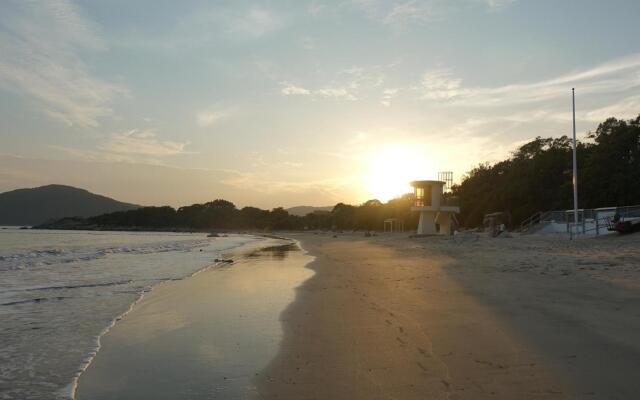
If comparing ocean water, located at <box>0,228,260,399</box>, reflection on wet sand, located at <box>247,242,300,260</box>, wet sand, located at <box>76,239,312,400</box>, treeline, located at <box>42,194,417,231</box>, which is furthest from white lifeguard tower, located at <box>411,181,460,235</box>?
treeline, located at <box>42,194,417,231</box>

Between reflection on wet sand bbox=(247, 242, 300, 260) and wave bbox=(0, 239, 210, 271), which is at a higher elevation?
reflection on wet sand bbox=(247, 242, 300, 260)

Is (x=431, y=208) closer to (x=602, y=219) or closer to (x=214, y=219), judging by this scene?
(x=602, y=219)

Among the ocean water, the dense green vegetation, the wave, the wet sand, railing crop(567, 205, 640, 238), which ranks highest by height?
the dense green vegetation

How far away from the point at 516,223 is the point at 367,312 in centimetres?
4835

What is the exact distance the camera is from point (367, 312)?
26.2ft

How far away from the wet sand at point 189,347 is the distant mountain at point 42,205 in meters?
191

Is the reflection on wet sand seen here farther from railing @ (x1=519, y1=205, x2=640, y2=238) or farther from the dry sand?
railing @ (x1=519, y1=205, x2=640, y2=238)

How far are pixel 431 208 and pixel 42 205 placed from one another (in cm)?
18163

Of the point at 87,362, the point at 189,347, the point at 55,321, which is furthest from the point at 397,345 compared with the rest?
the point at 55,321

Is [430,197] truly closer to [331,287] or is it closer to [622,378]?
[331,287]

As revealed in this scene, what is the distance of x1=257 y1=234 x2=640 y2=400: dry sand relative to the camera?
419 centimetres

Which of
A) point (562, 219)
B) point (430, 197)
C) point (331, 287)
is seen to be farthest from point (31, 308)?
point (430, 197)

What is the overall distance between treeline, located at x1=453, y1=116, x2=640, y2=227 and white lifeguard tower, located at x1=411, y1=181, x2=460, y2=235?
10.2 m

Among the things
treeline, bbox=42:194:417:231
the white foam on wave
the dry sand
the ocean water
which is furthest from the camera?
treeline, bbox=42:194:417:231
